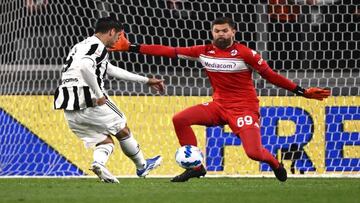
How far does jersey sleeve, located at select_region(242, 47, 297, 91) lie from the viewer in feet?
31.6

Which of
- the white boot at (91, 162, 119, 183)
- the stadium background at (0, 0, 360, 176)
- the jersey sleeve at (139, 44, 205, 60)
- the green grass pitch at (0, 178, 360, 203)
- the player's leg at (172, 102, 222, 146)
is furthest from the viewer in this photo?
the stadium background at (0, 0, 360, 176)

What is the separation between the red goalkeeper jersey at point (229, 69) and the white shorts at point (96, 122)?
709mm

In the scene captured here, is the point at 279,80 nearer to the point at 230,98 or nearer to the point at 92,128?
the point at 230,98

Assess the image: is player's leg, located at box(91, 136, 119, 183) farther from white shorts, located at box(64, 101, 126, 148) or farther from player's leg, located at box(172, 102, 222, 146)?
player's leg, located at box(172, 102, 222, 146)

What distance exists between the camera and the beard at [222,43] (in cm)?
979

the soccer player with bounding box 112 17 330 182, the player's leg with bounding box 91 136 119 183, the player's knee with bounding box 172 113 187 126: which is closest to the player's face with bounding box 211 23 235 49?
the soccer player with bounding box 112 17 330 182

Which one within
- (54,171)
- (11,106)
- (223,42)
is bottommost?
(54,171)

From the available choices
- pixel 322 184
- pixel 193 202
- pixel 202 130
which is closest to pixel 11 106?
pixel 202 130

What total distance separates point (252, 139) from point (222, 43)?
941 millimetres

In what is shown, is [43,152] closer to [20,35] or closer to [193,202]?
[20,35]

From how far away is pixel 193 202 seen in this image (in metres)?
7.49

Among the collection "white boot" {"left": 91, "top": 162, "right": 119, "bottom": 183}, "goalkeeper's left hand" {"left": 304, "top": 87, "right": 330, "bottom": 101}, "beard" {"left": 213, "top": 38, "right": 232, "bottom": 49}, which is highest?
"beard" {"left": 213, "top": 38, "right": 232, "bottom": 49}

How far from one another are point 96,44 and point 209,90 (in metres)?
3.18

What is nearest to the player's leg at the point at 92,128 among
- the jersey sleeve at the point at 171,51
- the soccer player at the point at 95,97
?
the soccer player at the point at 95,97
